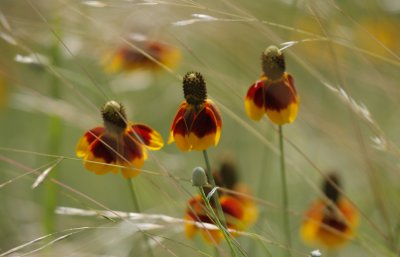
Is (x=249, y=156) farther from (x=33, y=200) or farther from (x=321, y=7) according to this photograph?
(x=321, y=7)

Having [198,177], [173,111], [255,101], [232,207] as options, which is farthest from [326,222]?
[173,111]

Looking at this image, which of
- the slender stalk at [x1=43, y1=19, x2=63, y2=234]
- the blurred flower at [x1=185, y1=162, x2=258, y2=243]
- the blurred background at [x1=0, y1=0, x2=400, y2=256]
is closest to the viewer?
the blurred flower at [x1=185, y1=162, x2=258, y2=243]

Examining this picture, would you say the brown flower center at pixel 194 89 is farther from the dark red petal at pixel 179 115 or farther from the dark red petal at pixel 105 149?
the dark red petal at pixel 105 149

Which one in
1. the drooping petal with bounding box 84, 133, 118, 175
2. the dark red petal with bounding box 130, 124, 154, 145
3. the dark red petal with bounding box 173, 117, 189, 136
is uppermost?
the dark red petal with bounding box 173, 117, 189, 136

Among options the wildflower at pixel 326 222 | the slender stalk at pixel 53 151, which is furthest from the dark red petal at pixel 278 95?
the slender stalk at pixel 53 151

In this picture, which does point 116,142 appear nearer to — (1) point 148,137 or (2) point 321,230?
(1) point 148,137

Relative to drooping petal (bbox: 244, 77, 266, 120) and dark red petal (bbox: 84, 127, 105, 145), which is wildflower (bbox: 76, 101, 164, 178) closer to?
dark red petal (bbox: 84, 127, 105, 145)

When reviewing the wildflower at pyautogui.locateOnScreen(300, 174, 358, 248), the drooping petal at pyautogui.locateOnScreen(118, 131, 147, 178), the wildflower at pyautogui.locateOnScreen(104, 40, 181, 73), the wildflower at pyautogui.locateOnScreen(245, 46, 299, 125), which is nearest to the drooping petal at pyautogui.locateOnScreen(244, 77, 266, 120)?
the wildflower at pyautogui.locateOnScreen(245, 46, 299, 125)
